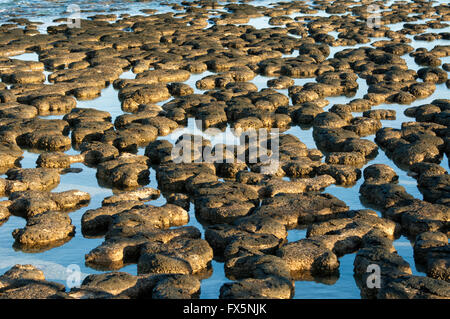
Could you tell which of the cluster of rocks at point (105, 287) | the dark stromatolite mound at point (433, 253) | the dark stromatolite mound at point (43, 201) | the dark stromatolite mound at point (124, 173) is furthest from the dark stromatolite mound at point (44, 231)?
the dark stromatolite mound at point (433, 253)

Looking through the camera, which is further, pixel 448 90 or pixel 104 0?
pixel 104 0

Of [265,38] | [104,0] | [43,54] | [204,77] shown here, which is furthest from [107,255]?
[104,0]

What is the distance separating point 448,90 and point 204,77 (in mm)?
8708

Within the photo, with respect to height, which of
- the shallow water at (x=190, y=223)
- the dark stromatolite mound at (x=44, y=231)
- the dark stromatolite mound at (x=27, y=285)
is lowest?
the shallow water at (x=190, y=223)

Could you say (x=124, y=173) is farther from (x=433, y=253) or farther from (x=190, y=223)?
(x=433, y=253)

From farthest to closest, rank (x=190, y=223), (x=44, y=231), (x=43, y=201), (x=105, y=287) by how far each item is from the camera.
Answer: (x=43, y=201) < (x=190, y=223) < (x=44, y=231) < (x=105, y=287)

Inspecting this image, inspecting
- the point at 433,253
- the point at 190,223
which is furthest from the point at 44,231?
the point at 433,253

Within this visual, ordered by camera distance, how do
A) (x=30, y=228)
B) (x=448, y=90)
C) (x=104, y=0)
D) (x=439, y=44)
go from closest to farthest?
(x=30, y=228), (x=448, y=90), (x=439, y=44), (x=104, y=0)

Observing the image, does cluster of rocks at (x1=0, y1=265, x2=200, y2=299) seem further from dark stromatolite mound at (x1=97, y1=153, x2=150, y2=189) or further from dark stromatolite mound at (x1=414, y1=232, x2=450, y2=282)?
dark stromatolite mound at (x1=97, y1=153, x2=150, y2=189)

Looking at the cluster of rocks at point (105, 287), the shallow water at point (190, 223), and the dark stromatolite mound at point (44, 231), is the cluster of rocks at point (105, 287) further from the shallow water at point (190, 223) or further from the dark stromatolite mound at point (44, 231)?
the dark stromatolite mound at point (44, 231)

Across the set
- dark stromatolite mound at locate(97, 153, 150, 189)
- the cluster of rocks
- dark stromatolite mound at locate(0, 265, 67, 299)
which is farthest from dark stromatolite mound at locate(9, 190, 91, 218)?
the cluster of rocks

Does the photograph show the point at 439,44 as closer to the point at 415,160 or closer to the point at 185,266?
the point at 415,160

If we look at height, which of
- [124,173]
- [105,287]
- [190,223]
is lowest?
[190,223]

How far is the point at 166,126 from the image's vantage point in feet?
59.0
